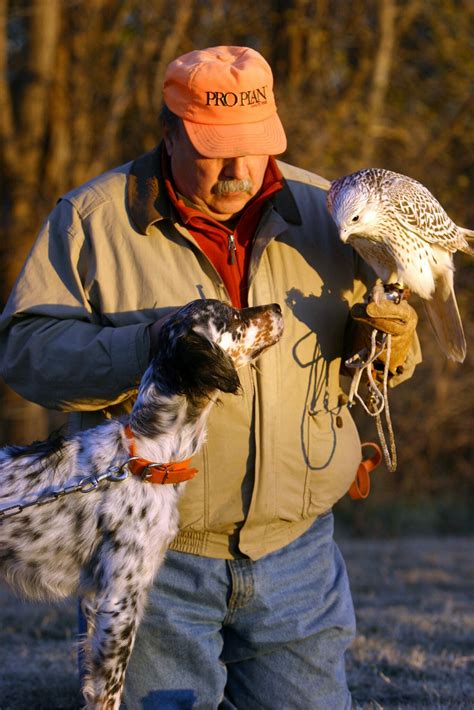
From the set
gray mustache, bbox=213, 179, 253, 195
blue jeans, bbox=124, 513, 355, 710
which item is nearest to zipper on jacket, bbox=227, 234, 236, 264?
gray mustache, bbox=213, 179, 253, 195

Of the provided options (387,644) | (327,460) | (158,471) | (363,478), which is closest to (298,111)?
(387,644)

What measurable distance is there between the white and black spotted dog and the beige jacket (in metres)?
0.14

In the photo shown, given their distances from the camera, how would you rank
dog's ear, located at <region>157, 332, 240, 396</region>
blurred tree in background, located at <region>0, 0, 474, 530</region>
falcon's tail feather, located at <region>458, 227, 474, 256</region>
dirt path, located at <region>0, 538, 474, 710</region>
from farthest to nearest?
blurred tree in background, located at <region>0, 0, 474, 530</region>, dirt path, located at <region>0, 538, 474, 710</region>, falcon's tail feather, located at <region>458, 227, 474, 256</region>, dog's ear, located at <region>157, 332, 240, 396</region>

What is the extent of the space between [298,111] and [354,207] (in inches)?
298

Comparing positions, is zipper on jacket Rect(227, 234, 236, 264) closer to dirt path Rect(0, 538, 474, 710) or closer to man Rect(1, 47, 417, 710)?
man Rect(1, 47, 417, 710)

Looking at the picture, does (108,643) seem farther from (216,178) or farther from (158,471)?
(216,178)

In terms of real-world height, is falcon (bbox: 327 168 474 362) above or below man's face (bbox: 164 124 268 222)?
below

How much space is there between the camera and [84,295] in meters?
3.92

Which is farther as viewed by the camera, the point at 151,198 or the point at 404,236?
the point at 404,236

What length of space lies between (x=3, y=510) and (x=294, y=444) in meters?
1.03

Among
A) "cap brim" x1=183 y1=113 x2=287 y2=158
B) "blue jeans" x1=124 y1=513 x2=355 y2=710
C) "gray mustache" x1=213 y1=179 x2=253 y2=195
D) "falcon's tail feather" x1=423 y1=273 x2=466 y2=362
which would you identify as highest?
"cap brim" x1=183 y1=113 x2=287 y2=158

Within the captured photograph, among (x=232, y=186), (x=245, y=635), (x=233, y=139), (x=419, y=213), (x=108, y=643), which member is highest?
(x=233, y=139)

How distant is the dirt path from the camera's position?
4975 millimetres

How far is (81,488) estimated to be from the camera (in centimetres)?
357
